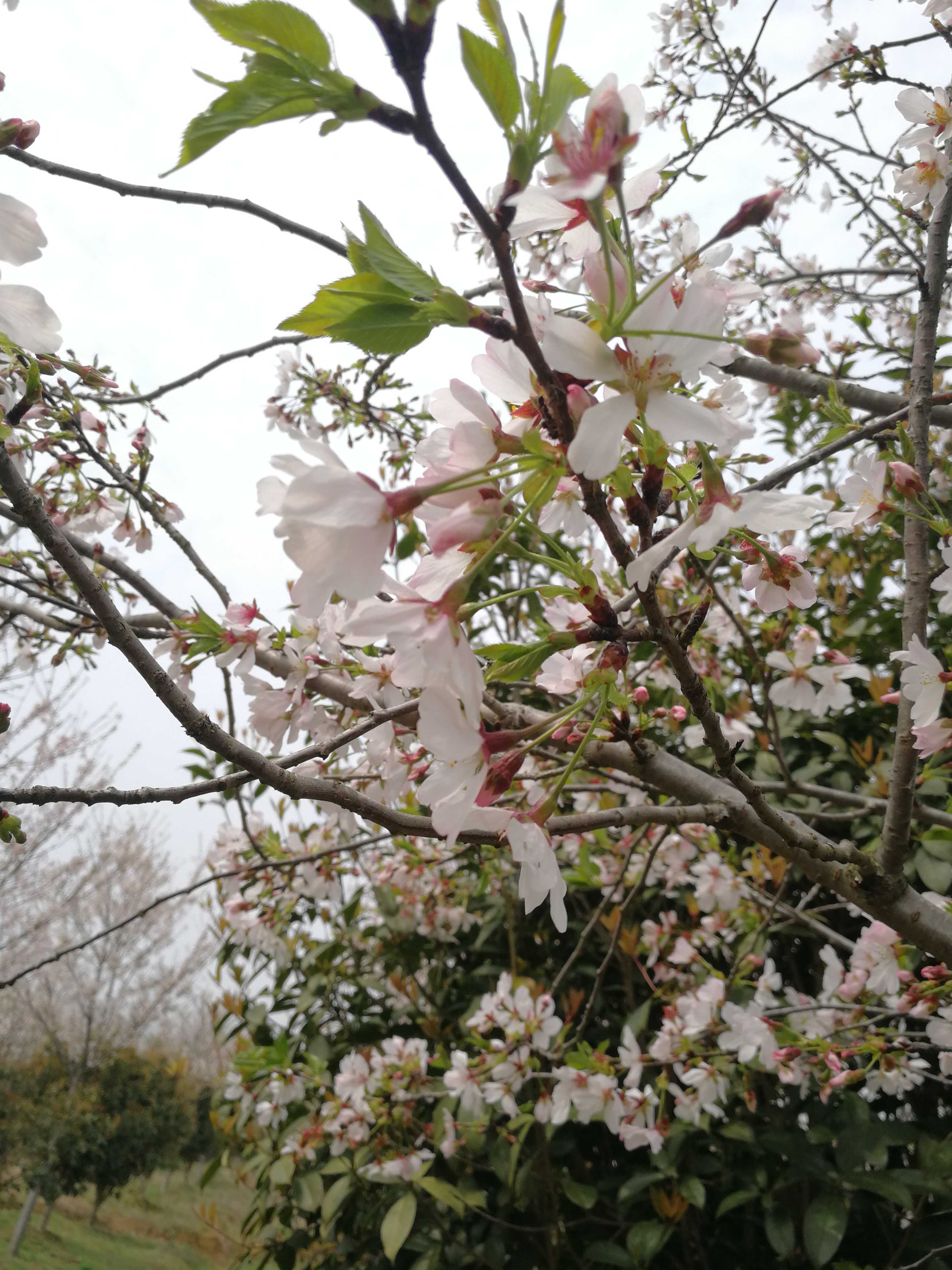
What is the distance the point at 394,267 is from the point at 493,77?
11 cm

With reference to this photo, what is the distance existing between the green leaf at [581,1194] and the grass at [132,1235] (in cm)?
489

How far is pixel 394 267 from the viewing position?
45 centimetres

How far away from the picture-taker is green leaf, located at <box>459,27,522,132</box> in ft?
1.27

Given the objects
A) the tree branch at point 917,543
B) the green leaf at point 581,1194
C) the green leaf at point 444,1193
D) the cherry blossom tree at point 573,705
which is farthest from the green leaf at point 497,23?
the green leaf at point 444,1193

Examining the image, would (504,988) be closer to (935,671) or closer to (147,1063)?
(935,671)

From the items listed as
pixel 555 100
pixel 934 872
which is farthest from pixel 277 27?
pixel 934 872

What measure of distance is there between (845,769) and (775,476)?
1551 mm

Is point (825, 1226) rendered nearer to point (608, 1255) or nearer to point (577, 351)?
point (608, 1255)

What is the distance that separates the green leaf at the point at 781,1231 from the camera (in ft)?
5.71

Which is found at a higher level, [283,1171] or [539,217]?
[539,217]

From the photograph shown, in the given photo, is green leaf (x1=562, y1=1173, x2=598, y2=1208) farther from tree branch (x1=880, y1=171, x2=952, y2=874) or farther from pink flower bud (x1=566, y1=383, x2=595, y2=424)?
pink flower bud (x1=566, y1=383, x2=595, y2=424)

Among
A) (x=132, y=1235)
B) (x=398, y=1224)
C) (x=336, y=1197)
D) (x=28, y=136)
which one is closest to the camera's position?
(x=28, y=136)

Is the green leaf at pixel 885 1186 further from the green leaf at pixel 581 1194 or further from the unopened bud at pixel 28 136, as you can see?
the unopened bud at pixel 28 136

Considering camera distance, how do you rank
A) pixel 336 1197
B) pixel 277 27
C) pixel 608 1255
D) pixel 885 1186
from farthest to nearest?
pixel 336 1197, pixel 608 1255, pixel 885 1186, pixel 277 27
